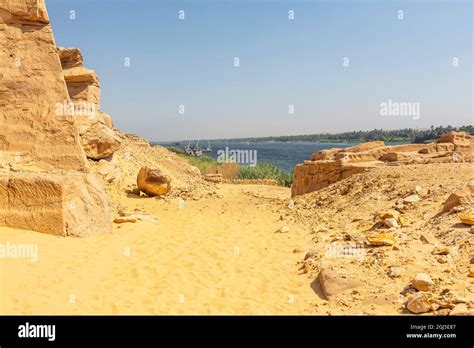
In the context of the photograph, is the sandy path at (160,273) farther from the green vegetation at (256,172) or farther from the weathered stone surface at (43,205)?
the green vegetation at (256,172)

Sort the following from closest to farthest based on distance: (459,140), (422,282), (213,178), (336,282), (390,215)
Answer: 1. (422,282)
2. (336,282)
3. (390,215)
4. (459,140)
5. (213,178)

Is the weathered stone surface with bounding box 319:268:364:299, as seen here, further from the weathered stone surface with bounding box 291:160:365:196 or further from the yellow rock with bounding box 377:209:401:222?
the weathered stone surface with bounding box 291:160:365:196

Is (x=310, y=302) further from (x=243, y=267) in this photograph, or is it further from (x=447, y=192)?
(x=447, y=192)

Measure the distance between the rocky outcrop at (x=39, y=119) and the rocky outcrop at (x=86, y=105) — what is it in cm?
423

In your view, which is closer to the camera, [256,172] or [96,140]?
[96,140]

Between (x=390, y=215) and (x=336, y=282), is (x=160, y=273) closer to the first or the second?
(x=336, y=282)

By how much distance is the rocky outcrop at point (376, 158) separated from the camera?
10.6 metres

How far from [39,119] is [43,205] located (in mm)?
2408

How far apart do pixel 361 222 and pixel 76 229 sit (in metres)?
5.27

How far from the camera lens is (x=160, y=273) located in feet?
17.5

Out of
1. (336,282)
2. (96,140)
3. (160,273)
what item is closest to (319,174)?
(96,140)

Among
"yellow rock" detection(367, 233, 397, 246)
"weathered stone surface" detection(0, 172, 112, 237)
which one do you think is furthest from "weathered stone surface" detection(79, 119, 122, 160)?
"yellow rock" detection(367, 233, 397, 246)

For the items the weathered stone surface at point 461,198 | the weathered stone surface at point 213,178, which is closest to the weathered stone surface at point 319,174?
the weathered stone surface at point 461,198

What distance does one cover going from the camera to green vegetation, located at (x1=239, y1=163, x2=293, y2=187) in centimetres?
2547
